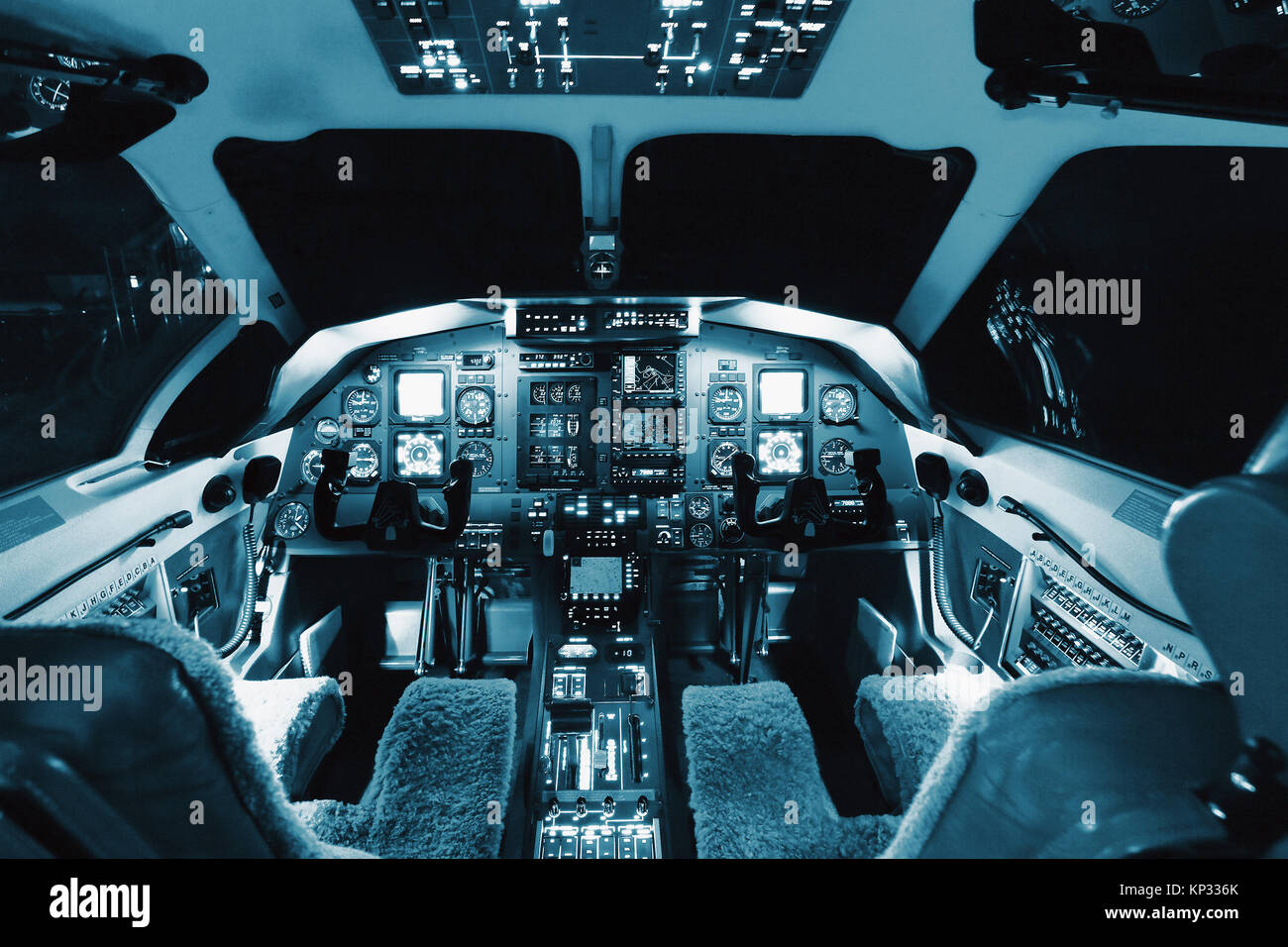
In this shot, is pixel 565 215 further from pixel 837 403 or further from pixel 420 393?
pixel 837 403

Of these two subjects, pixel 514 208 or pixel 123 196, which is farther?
pixel 514 208

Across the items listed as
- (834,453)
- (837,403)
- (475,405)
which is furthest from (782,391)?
(475,405)

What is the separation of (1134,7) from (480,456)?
2917 millimetres

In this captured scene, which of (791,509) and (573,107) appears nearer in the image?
(573,107)

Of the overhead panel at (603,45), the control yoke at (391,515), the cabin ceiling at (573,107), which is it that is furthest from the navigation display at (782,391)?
the control yoke at (391,515)

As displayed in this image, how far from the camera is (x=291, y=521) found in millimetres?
3098

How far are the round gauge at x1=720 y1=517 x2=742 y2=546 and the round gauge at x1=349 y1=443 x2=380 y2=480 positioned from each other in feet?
6.19

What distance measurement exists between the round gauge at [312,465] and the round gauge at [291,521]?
0.17m

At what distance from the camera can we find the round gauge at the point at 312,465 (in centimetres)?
311

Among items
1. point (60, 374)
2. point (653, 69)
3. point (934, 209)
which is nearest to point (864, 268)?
point (934, 209)

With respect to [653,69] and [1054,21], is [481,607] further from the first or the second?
[1054,21]

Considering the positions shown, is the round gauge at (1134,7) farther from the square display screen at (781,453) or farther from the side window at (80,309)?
the side window at (80,309)

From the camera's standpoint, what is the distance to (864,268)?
312cm
